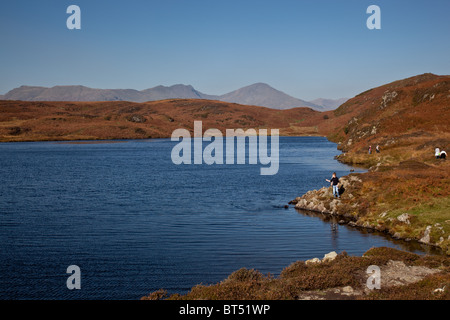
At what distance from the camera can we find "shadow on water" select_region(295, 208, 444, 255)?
27.0 m

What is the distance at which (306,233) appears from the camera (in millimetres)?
32625

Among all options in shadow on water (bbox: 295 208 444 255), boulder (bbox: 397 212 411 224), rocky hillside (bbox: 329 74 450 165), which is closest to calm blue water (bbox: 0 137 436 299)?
shadow on water (bbox: 295 208 444 255)

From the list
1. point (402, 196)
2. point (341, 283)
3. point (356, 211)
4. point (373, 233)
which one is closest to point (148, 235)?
point (373, 233)

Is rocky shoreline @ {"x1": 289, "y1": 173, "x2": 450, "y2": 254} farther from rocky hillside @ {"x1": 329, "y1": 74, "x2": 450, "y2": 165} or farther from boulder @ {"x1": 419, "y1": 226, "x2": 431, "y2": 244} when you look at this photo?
rocky hillside @ {"x1": 329, "y1": 74, "x2": 450, "y2": 165}

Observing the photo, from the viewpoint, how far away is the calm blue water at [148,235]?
74.9 ft

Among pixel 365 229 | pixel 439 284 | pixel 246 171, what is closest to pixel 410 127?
pixel 246 171

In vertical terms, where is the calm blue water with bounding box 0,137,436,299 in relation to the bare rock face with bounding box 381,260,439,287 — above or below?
below

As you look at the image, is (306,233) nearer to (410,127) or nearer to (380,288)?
(380,288)

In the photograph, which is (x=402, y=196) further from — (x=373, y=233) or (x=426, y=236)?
(x=426, y=236)

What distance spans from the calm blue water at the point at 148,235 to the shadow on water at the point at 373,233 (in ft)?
1.27

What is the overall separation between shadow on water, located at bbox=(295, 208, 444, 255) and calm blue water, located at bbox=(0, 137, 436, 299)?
39 centimetres

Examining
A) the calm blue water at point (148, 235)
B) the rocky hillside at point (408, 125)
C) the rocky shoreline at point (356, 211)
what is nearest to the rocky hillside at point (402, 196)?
the rocky shoreline at point (356, 211)

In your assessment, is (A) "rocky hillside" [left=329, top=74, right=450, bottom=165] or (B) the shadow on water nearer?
(B) the shadow on water
